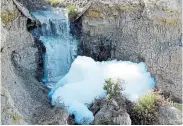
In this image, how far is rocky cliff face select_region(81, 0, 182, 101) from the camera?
68.8ft

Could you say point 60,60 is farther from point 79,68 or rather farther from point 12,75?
point 12,75

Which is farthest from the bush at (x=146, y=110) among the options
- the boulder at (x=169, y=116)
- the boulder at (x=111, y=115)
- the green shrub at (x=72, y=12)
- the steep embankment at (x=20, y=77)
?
the green shrub at (x=72, y=12)

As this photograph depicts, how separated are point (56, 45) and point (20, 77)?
3.19 meters

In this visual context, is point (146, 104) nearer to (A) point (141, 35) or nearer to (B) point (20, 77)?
(A) point (141, 35)

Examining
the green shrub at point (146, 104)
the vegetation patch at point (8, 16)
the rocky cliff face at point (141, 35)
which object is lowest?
the green shrub at point (146, 104)

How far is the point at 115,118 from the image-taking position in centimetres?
1720

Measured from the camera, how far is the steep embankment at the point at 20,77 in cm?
1648

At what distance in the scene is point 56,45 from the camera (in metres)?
23.0

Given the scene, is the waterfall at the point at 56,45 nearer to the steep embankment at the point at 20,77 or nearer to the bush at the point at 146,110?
the steep embankment at the point at 20,77

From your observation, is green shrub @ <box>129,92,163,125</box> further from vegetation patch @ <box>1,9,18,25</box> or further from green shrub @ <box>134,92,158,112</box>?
vegetation patch @ <box>1,9,18,25</box>

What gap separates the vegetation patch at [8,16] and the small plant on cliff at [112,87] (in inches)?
195

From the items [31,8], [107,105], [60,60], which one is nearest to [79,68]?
[60,60]

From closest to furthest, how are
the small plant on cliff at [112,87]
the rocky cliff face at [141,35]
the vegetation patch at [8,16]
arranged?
the small plant on cliff at [112,87] → the vegetation patch at [8,16] → the rocky cliff face at [141,35]

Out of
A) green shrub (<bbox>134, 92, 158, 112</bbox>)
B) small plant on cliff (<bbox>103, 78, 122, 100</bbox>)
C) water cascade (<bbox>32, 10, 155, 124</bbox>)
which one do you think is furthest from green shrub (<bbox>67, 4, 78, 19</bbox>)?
green shrub (<bbox>134, 92, 158, 112</bbox>)
